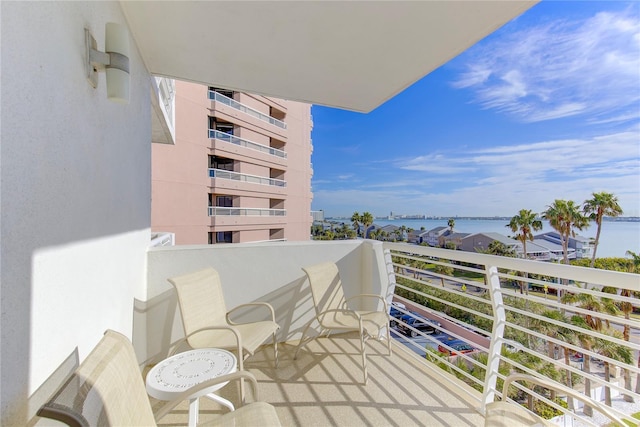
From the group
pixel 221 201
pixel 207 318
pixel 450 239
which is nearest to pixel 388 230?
pixel 450 239

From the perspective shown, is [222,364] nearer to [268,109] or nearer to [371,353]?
[371,353]

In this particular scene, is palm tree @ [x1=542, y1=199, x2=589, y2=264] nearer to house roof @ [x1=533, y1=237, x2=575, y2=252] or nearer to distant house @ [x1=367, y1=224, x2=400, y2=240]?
house roof @ [x1=533, y1=237, x2=575, y2=252]

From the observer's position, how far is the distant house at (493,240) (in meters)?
19.9

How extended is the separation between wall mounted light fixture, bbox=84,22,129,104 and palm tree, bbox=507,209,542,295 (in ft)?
79.8

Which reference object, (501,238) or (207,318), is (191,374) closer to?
(207,318)

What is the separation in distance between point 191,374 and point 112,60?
60.2 inches

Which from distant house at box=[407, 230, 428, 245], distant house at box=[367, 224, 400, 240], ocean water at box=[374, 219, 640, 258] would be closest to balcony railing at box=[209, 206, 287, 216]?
ocean water at box=[374, 219, 640, 258]

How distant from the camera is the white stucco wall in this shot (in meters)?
0.73

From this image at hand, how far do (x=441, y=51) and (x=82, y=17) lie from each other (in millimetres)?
2079

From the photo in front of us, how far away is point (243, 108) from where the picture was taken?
15.6 meters

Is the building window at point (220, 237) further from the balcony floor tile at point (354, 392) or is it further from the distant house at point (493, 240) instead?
the distant house at point (493, 240)

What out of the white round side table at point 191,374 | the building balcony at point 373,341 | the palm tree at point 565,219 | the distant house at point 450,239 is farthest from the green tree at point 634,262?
the white round side table at point 191,374

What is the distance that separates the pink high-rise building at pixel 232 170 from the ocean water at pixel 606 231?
8477 millimetres

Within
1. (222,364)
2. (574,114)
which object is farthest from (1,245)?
(574,114)
